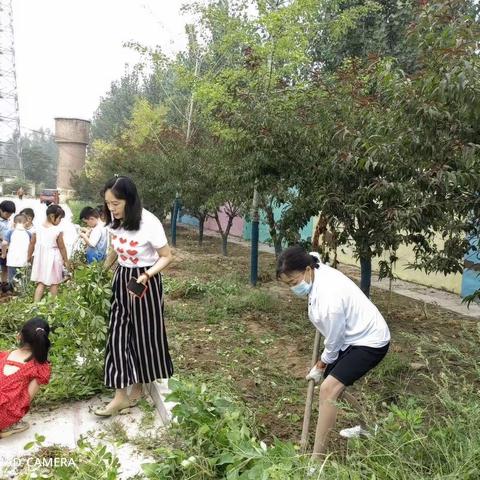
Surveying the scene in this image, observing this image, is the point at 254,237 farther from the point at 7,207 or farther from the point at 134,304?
the point at 134,304

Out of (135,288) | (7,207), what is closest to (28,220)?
(7,207)

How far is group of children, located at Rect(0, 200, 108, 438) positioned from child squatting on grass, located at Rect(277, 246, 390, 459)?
1.70 m

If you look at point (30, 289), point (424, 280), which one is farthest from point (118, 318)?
point (424, 280)

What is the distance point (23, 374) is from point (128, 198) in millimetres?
1268

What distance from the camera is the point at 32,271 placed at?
5.75 metres

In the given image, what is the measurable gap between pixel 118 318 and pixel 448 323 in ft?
15.2

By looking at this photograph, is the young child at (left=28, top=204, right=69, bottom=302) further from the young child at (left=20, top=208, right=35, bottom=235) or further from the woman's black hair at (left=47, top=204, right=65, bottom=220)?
the young child at (left=20, top=208, right=35, bottom=235)

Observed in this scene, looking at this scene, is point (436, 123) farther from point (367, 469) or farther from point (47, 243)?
point (47, 243)

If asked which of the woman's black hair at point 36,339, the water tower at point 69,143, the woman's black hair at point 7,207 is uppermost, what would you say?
the water tower at point 69,143

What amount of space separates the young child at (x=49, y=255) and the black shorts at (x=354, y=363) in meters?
4.08

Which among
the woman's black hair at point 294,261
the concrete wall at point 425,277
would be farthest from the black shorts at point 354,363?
the concrete wall at point 425,277

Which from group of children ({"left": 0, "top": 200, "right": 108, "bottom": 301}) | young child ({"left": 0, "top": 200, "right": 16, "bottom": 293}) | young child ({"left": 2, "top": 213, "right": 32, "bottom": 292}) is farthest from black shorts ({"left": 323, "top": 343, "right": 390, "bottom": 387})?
young child ({"left": 0, "top": 200, "right": 16, "bottom": 293})

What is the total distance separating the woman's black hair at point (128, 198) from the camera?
3.12 metres

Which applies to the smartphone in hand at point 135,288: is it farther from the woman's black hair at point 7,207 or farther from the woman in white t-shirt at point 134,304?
the woman's black hair at point 7,207
